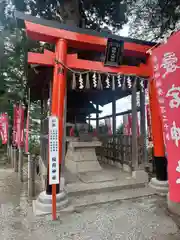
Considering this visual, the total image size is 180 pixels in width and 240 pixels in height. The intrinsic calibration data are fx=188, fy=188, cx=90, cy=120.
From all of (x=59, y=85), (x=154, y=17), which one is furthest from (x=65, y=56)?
(x=154, y=17)

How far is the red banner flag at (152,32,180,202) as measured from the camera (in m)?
2.30

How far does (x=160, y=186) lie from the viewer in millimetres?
→ 4680

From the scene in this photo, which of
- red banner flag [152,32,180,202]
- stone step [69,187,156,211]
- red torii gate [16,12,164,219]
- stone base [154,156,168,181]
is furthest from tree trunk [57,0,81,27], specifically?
stone step [69,187,156,211]

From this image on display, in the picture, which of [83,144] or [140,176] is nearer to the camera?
[140,176]

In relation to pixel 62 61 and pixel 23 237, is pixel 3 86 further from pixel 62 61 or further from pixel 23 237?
pixel 23 237

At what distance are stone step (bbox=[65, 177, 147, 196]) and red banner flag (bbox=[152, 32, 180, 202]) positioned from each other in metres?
2.49

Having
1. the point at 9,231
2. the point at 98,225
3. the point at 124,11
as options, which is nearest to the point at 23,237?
the point at 9,231

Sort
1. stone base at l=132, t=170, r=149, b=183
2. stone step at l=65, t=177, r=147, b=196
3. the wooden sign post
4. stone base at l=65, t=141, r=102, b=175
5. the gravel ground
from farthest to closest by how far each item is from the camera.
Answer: stone base at l=65, t=141, r=102, b=175
stone base at l=132, t=170, r=149, b=183
stone step at l=65, t=177, r=147, b=196
the wooden sign post
the gravel ground

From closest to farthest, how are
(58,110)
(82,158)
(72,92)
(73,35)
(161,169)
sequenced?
1. (58,110)
2. (73,35)
3. (161,169)
4. (82,158)
5. (72,92)

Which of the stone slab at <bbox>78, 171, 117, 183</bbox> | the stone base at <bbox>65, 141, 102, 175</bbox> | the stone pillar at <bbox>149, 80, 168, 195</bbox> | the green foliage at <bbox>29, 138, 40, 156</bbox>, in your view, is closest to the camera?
the stone pillar at <bbox>149, 80, 168, 195</bbox>

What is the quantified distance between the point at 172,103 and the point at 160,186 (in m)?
3.01

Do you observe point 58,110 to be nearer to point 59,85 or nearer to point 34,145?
point 59,85

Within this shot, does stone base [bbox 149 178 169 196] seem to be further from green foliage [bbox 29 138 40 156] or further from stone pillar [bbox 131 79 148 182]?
green foliage [bbox 29 138 40 156]

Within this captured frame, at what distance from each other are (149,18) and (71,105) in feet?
16.8
